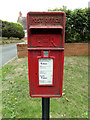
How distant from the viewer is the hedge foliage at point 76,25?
249 inches

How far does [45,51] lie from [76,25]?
19.8ft

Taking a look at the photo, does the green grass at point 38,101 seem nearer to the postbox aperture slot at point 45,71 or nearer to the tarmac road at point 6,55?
the postbox aperture slot at point 45,71

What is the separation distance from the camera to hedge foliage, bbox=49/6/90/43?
631 cm

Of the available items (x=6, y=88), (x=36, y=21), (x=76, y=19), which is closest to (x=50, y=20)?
(x=36, y=21)

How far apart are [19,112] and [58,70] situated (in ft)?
4.45

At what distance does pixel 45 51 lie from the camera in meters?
1.24

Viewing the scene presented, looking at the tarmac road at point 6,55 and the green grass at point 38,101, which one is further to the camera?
the tarmac road at point 6,55

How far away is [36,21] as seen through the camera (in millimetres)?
1188

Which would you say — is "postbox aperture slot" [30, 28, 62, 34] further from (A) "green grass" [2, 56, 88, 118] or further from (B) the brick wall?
(B) the brick wall

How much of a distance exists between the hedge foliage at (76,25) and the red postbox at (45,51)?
18.0 ft

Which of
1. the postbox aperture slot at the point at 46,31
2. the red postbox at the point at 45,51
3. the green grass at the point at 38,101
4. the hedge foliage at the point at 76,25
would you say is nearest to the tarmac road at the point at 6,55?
the green grass at the point at 38,101

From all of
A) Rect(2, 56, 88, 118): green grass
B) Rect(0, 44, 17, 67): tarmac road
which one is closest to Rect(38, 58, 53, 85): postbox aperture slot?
Rect(2, 56, 88, 118): green grass

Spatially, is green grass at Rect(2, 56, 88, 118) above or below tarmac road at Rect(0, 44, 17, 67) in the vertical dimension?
below

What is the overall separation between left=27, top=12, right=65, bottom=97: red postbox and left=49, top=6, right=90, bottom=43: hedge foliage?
5.48 meters
